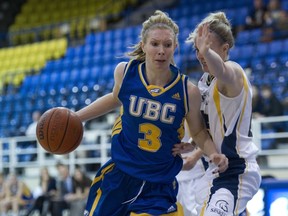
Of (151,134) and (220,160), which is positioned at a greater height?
(151,134)

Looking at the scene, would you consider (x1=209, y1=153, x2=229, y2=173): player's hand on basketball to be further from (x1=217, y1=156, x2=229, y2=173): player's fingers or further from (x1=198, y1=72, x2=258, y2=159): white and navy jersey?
(x1=198, y1=72, x2=258, y2=159): white and navy jersey

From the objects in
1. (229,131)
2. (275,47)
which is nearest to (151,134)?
(229,131)

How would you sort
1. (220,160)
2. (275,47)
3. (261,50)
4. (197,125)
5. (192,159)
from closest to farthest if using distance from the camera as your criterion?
(220,160) < (197,125) < (192,159) < (275,47) < (261,50)

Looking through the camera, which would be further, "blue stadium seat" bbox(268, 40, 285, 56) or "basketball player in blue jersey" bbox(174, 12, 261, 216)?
"blue stadium seat" bbox(268, 40, 285, 56)

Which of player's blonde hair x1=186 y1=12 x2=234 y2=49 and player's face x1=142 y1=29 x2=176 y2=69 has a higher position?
player's blonde hair x1=186 y1=12 x2=234 y2=49

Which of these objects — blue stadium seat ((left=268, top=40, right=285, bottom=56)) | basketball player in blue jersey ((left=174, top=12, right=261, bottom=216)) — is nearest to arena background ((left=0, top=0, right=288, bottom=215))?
blue stadium seat ((left=268, top=40, right=285, bottom=56))

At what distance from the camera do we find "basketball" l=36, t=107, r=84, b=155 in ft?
13.5

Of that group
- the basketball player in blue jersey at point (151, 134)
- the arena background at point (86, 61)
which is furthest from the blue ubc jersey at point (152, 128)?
the arena background at point (86, 61)

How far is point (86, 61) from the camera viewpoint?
15367mm

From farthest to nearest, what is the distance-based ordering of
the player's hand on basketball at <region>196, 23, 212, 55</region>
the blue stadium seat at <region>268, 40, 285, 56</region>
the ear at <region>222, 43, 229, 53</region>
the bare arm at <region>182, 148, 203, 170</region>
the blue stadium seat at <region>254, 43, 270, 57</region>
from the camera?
the blue stadium seat at <region>254, 43, 270, 57</region>, the blue stadium seat at <region>268, 40, 285, 56</region>, the bare arm at <region>182, 148, 203, 170</region>, the ear at <region>222, 43, 229, 53</region>, the player's hand on basketball at <region>196, 23, 212, 55</region>

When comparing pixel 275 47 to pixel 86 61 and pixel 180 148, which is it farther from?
pixel 180 148

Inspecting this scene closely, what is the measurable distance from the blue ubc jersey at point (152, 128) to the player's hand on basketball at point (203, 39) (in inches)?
14.2

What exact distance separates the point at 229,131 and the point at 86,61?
1169 cm

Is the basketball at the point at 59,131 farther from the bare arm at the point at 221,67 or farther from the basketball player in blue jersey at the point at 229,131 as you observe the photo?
the bare arm at the point at 221,67
